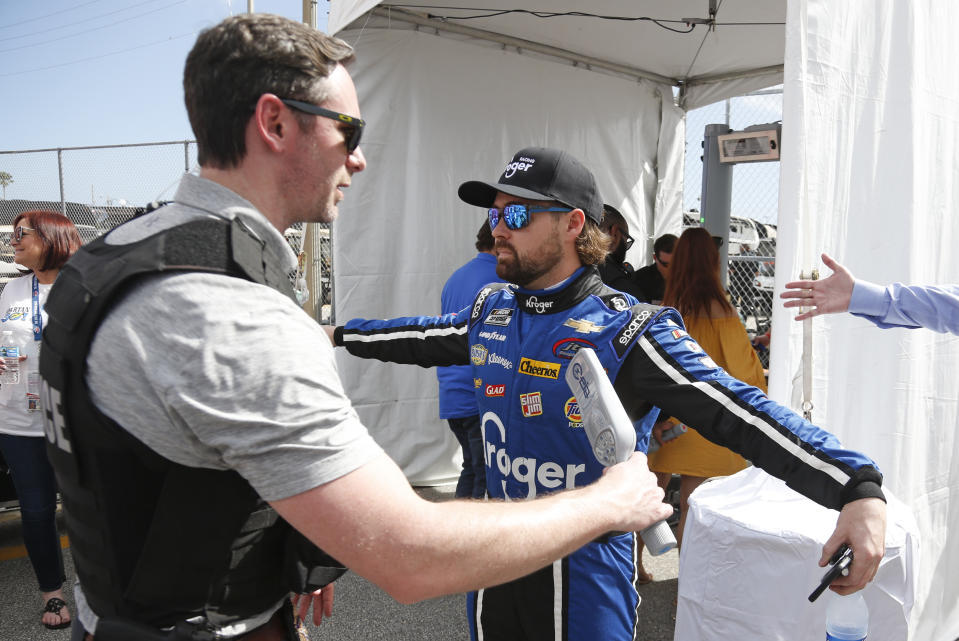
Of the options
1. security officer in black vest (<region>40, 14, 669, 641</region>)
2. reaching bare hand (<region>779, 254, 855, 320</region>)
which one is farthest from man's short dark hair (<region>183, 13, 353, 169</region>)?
reaching bare hand (<region>779, 254, 855, 320</region>)

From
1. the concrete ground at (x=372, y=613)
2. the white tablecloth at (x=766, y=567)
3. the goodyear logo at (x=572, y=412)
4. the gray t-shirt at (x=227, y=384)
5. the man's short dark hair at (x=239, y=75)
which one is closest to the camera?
the gray t-shirt at (x=227, y=384)

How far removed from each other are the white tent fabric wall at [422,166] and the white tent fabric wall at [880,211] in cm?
320

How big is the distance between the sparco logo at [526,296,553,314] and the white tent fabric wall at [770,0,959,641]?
0.89 metres

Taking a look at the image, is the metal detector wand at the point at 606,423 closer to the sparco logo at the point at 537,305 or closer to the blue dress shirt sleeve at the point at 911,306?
the sparco logo at the point at 537,305

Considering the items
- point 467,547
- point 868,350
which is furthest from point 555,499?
point 868,350

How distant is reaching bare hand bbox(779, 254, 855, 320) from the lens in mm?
2291

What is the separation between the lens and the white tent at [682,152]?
7.93ft

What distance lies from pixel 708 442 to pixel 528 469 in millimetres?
2106

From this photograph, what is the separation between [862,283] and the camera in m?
2.33

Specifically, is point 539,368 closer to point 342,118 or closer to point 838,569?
point 838,569

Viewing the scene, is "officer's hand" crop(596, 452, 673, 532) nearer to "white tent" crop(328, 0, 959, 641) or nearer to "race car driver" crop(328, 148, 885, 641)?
"race car driver" crop(328, 148, 885, 641)

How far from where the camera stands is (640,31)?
5.43m

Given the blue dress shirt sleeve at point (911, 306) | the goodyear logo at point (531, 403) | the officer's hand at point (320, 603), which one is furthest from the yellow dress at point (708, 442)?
the officer's hand at point (320, 603)

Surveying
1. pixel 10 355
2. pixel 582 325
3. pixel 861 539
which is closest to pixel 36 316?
pixel 10 355
